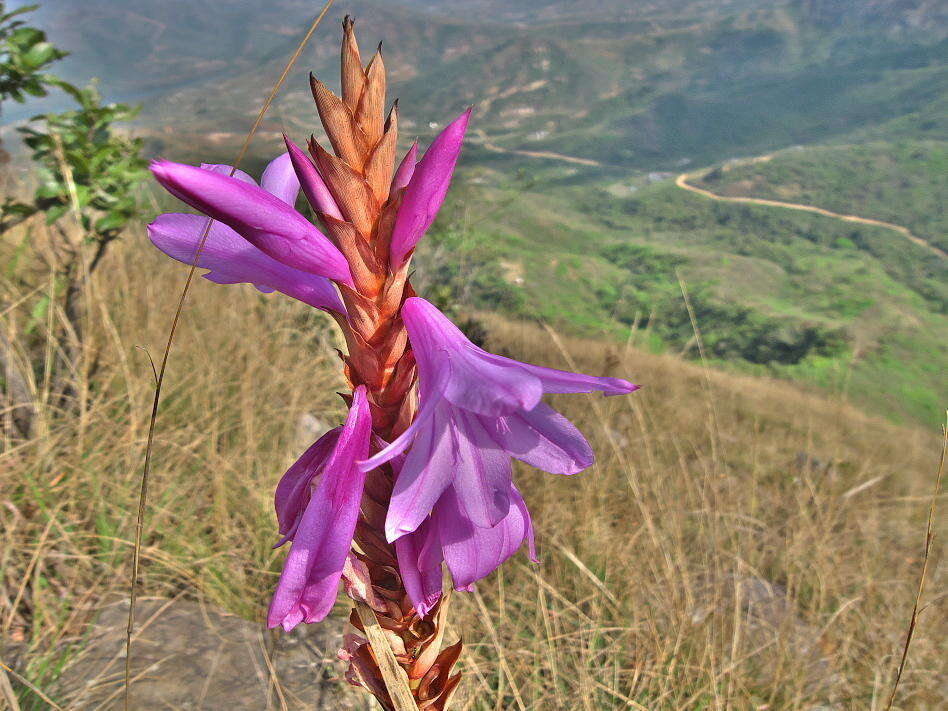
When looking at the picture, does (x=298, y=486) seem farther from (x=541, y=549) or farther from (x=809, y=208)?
(x=809, y=208)

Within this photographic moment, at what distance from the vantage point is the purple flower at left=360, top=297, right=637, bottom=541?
1.79 ft

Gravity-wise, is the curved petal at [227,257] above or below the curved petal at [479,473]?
above

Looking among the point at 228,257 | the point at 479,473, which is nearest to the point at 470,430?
the point at 479,473

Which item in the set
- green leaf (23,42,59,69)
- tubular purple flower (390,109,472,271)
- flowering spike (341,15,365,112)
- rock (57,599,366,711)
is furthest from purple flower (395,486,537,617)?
green leaf (23,42,59,69)

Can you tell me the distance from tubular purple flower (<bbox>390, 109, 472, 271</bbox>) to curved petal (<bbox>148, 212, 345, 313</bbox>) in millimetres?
148

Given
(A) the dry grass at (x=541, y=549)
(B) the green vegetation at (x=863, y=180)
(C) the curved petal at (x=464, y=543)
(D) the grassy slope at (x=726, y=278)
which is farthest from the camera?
(B) the green vegetation at (x=863, y=180)

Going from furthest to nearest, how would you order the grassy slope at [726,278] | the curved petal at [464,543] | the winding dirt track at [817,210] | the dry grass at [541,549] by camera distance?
the winding dirt track at [817,210] → the grassy slope at [726,278] → the dry grass at [541,549] → the curved petal at [464,543]

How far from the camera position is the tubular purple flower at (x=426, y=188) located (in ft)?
2.06

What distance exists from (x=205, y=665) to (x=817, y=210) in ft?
57.8

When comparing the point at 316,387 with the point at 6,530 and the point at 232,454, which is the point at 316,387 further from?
the point at 6,530

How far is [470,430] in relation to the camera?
0.64 meters

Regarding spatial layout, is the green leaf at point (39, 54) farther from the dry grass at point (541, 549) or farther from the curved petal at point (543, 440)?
the curved petal at point (543, 440)

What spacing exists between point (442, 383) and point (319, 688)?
5.91 ft

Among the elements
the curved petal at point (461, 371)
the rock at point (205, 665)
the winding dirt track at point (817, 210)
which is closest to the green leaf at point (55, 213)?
the rock at point (205, 665)
